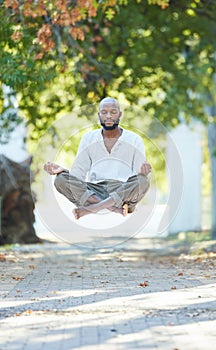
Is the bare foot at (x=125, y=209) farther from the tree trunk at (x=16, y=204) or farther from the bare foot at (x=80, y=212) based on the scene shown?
the tree trunk at (x=16, y=204)

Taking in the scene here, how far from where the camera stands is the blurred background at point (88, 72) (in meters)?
15.5

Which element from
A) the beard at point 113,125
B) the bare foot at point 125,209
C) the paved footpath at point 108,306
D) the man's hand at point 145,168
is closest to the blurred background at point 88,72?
the paved footpath at point 108,306

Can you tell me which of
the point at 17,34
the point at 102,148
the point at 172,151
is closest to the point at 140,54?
the point at 17,34

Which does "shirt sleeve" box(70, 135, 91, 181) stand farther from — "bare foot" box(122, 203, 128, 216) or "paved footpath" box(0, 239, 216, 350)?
"paved footpath" box(0, 239, 216, 350)

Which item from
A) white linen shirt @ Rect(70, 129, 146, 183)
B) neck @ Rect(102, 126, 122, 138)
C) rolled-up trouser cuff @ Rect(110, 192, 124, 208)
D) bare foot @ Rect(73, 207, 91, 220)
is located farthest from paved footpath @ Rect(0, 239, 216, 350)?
neck @ Rect(102, 126, 122, 138)

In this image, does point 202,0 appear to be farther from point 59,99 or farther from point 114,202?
point 114,202

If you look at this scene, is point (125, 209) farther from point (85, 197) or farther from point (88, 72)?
point (88, 72)

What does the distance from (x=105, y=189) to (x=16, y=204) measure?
48.1 ft

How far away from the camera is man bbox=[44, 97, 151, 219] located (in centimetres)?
954

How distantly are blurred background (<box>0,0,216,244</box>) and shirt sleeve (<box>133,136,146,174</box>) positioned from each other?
1.47 meters

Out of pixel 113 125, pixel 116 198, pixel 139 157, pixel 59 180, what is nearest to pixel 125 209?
pixel 116 198

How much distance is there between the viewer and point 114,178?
974 cm

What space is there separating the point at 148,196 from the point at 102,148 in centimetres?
112

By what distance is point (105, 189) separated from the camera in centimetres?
972
